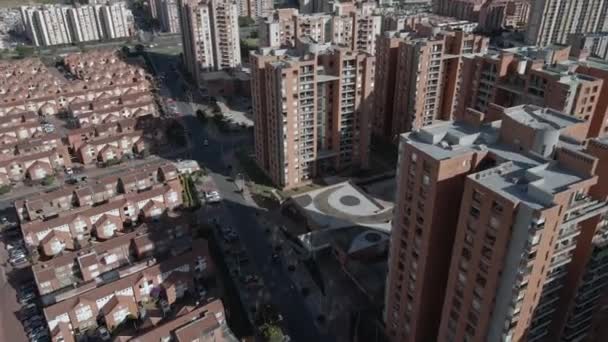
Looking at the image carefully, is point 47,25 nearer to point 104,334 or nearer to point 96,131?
point 96,131

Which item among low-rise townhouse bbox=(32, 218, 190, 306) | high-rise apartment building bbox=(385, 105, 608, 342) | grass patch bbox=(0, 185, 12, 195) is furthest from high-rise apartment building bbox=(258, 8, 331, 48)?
high-rise apartment building bbox=(385, 105, 608, 342)

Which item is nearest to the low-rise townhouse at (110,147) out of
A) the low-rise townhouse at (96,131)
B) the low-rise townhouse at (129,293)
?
the low-rise townhouse at (96,131)

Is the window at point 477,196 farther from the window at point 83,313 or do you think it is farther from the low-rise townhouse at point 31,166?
the low-rise townhouse at point 31,166

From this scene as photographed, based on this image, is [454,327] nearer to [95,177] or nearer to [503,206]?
[503,206]

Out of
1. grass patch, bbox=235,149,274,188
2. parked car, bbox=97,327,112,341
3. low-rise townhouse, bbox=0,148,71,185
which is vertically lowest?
parked car, bbox=97,327,112,341

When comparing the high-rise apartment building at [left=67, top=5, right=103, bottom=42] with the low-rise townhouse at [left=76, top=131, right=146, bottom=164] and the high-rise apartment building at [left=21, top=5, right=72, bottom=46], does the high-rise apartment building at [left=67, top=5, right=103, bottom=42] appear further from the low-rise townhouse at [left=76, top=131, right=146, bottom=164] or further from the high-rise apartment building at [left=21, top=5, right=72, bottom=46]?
the low-rise townhouse at [left=76, top=131, right=146, bottom=164]

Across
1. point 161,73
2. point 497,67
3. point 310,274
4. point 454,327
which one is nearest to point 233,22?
point 161,73
